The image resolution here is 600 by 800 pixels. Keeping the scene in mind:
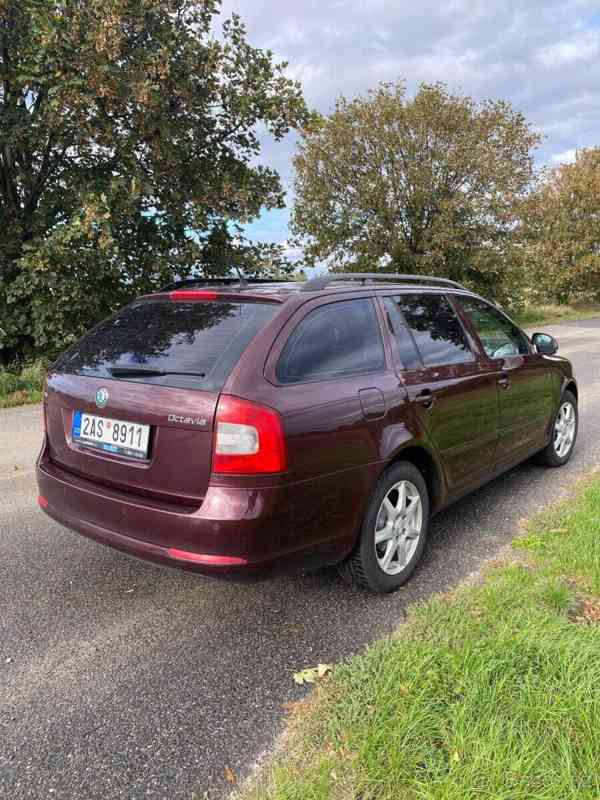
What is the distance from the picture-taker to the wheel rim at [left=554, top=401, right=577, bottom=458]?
18.6 feet

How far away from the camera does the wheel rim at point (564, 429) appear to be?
5.66 meters

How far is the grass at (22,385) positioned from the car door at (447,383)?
7.53m

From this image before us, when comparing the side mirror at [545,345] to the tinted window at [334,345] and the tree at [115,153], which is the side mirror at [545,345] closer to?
the tinted window at [334,345]

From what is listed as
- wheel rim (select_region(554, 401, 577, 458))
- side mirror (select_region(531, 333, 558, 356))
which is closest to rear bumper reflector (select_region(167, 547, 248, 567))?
side mirror (select_region(531, 333, 558, 356))

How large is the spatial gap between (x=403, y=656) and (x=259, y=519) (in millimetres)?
808

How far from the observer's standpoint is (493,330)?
15.8 feet

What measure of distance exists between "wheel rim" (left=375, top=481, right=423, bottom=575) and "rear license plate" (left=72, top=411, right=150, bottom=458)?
1.27 metres

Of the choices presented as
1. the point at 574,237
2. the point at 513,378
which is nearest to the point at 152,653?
the point at 513,378

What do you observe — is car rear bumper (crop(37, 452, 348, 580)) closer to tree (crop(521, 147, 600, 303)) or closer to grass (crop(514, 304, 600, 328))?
grass (crop(514, 304, 600, 328))

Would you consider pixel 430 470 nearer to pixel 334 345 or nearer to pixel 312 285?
pixel 334 345

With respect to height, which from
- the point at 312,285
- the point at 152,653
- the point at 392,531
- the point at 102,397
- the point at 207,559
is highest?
the point at 312,285

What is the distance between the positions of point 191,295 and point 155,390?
2.48 ft

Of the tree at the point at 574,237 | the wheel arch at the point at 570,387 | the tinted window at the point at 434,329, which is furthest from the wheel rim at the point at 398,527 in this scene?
the tree at the point at 574,237

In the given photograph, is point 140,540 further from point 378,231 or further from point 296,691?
point 378,231
